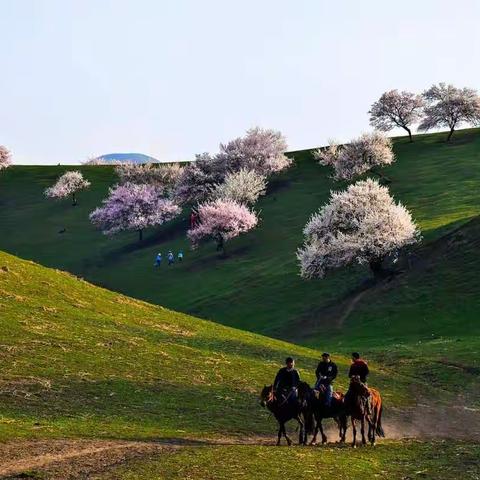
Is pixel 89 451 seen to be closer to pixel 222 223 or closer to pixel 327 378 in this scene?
pixel 327 378

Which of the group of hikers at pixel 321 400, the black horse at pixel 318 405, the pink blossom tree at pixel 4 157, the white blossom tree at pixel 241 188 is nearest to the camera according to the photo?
the group of hikers at pixel 321 400

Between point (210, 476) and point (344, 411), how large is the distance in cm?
823

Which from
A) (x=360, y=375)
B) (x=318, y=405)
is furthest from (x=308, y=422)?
(x=360, y=375)

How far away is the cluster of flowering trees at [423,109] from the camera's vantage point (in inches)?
6073

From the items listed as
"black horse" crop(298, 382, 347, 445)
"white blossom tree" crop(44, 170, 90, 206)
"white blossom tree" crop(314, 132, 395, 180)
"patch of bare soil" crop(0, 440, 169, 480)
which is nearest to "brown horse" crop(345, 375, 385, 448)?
"black horse" crop(298, 382, 347, 445)

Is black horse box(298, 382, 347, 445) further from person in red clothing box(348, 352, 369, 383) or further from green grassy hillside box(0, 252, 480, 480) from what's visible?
green grassy hillside box(0, 252, 480, 480)

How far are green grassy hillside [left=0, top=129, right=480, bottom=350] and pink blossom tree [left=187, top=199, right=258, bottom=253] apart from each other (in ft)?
6.44

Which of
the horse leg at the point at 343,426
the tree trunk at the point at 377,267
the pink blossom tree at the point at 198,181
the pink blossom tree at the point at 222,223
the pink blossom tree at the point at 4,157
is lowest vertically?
the horse leg at the point at 343,426

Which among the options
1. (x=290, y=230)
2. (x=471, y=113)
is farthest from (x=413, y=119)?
(x=290, y=230)

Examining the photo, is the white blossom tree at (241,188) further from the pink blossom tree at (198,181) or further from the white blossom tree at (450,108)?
the white blossom tree at (450,108)

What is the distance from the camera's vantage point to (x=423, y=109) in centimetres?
16138

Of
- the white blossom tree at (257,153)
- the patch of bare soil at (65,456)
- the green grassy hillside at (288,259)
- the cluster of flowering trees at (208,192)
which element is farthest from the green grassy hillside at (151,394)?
the white blossom tree at (257,153)

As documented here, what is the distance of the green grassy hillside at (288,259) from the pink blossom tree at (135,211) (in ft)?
6.91

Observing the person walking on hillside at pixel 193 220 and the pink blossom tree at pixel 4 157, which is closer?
the person walking on hillside at pixel 193 220
